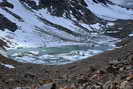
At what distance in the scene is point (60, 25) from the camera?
171 meters

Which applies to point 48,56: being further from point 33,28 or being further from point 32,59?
point 33,28

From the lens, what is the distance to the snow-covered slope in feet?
434

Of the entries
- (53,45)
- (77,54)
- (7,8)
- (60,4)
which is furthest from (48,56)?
(60,4)

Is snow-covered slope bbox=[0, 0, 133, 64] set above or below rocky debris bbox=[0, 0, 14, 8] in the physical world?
below

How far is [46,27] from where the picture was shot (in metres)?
160

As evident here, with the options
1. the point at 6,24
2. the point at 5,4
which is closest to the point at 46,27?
the point at 5,4

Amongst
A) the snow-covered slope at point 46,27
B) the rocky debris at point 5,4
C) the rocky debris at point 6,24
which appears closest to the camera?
the snow-covered slope at point 46,27

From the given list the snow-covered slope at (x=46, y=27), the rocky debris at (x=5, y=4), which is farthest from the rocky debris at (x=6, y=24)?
the rocky debris at (x=5, y=4)

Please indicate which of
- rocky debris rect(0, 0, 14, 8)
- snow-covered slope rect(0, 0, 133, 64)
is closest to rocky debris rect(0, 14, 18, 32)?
snow-covered slope rect(0, 0, 133, 64)

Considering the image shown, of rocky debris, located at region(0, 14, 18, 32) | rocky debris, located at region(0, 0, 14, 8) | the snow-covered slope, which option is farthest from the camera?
rocky debris, located at region(0, 0, 14, 8)

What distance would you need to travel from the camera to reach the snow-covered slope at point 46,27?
132375 millimetres

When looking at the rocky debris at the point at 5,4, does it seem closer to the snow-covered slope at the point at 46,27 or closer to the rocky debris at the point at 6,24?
the snow-covered slope at the point at 46,27

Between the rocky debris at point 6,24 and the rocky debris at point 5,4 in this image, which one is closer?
the rocky debris at point 6,24

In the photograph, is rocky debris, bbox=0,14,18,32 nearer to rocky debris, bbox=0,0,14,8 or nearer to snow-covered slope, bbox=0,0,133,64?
snow-covered slope, bbox=0,0,133,64
